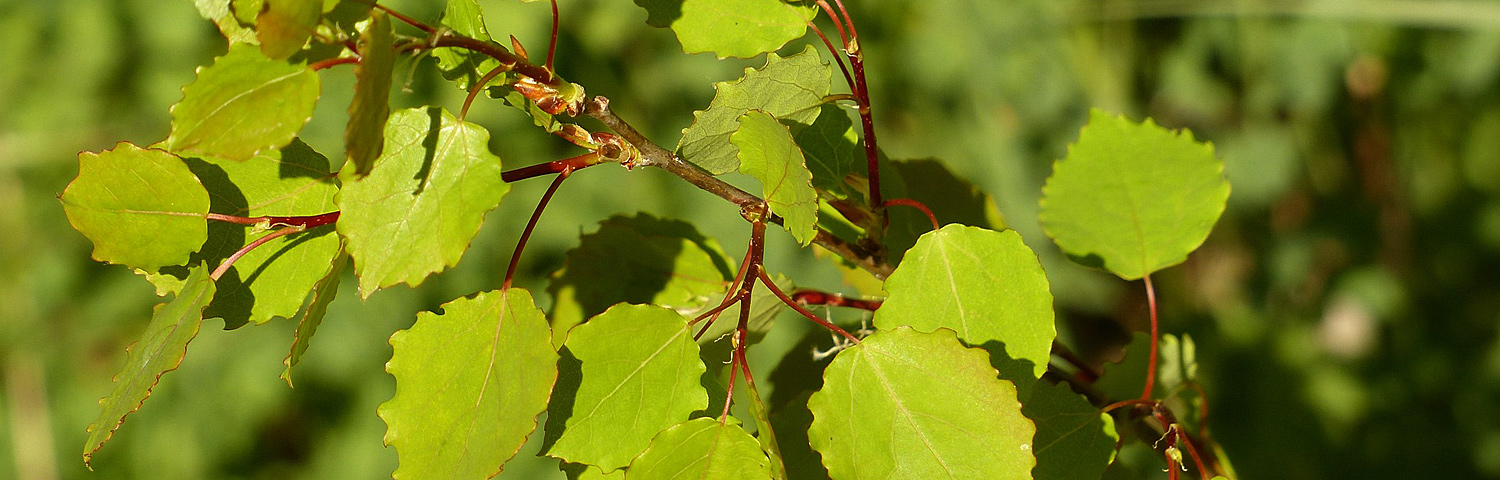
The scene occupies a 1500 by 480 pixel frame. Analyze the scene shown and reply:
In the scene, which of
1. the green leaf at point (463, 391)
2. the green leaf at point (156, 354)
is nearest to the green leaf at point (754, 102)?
the green leaf at point (463, 391)

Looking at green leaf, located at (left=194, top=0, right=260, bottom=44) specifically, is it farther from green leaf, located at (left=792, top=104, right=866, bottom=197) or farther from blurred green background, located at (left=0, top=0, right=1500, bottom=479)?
blurred green background, located at (left=0, top=0, right=1500, bottom=479)

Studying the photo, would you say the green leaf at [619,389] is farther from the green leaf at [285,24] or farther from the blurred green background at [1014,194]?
the blurred green background at [1014,194]

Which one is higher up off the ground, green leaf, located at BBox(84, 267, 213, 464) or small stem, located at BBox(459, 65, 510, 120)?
small stem, located at BBox(459, 65, 510, 120)

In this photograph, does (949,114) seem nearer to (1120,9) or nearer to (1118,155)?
(1120,9)

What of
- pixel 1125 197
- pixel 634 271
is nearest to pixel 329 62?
pixel 634 271

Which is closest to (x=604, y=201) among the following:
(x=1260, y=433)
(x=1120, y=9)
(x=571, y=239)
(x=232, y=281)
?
(x=571, y=239)

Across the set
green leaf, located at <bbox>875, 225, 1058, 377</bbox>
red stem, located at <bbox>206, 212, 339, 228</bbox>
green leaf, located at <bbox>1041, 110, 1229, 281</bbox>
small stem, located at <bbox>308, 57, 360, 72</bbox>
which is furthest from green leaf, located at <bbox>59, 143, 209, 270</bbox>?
green leaf, located at <bbox>1041, 110, 1229, 281</bbox>
